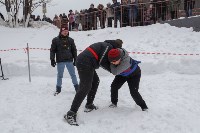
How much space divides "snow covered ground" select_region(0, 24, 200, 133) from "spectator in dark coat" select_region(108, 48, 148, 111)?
0.32m

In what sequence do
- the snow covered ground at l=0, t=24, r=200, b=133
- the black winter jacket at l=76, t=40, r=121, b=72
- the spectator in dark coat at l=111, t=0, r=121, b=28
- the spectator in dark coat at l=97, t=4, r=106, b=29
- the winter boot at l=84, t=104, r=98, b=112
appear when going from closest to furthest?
the black winter jacket at l=76, t=40, r=121, b=72 < the snow covered ground at l=0, t=24, r=200, b=133 < the winter boot at l=84, t=104, r=98, b=112 < the spectator in dark coat at l=111, t=0, r=121, b=28 < the spectator in dark coat at l=97, t=4, r=106, b=29

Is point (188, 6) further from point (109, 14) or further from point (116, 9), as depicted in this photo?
point (109, 14)

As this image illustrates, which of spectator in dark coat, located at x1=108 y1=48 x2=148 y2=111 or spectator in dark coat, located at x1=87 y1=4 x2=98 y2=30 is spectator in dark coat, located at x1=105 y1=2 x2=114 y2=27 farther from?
spectator in dark coat, located at x1=108 y1=48 x2=148 y2=111

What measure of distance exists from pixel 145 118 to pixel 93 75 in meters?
1.25

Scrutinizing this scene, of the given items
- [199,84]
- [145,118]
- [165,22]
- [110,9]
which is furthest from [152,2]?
[145,118]

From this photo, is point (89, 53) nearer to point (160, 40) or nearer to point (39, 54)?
point (39, 54)

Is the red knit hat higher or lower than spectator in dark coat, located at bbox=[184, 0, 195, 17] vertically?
lower

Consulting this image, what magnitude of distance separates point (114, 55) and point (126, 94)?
2.41m

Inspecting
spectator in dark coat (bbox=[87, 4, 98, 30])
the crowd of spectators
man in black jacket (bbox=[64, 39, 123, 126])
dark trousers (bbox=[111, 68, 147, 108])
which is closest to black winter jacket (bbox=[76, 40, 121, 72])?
man in black jacket (bbox=[64, 39, 123, 126])

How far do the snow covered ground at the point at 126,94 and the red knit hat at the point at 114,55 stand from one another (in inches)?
48.3

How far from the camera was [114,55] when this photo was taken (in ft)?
16.5

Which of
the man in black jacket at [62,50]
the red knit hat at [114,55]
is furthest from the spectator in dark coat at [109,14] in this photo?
the red knit hat at [114,55]

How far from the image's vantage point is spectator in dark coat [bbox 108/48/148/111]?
5.09m

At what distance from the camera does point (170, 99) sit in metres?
6.85
